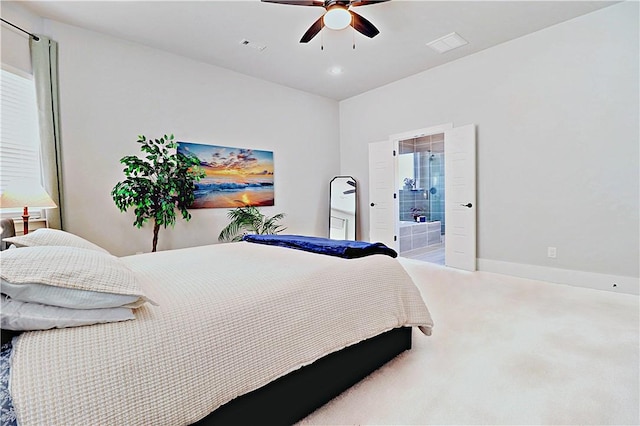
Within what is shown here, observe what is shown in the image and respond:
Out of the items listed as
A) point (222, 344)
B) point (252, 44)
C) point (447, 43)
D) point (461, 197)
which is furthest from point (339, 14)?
point (461, 197)

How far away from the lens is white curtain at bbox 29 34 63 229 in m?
3.07

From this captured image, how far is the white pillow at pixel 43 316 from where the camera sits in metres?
0.87

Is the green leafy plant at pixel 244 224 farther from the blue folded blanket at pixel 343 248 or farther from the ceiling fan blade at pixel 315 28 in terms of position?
the ceiling fan blade at pixel 315 28

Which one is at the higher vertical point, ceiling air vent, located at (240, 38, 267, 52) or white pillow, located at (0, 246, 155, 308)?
ceiling air vent, located at (240, 38, 267, 52)

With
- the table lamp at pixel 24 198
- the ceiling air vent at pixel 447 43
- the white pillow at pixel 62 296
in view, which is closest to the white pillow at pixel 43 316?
the white pillow at pixel 62 296

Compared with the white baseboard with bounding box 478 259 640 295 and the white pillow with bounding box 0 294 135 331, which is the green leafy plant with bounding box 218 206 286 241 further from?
the white pillow with bounding box 0 294 135 331

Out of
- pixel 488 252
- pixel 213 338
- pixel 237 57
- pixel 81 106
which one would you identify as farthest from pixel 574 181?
pixel 81 106

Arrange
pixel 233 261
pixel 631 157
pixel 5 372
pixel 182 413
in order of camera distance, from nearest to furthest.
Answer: pixel 5 372 → pixel 182 413 → pixel 233 261 → pixel 631 157

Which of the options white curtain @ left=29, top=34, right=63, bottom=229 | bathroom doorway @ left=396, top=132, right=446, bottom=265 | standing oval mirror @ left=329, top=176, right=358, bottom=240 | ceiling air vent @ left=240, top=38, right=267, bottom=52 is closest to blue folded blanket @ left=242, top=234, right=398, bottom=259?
white curtain @ left=29, top=34, right=63, bottom=229

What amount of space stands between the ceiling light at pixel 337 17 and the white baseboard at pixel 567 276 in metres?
3.46

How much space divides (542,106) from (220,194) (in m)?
4.31

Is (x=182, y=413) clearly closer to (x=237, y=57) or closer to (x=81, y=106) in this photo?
(x=81, y=106)

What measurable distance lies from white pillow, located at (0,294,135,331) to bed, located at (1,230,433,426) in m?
0.02

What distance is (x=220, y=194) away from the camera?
4484 mm
